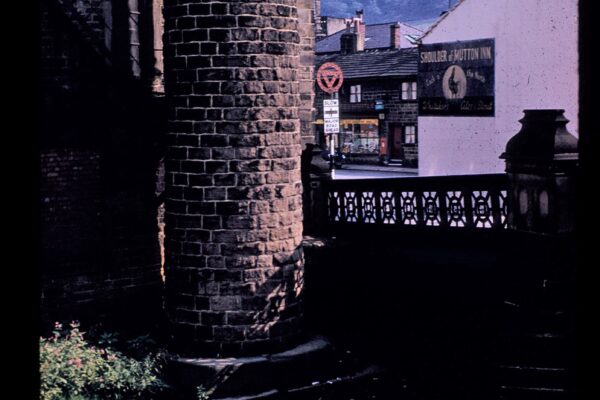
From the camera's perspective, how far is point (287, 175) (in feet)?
24.7

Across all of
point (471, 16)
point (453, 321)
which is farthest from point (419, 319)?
point (471, 16)

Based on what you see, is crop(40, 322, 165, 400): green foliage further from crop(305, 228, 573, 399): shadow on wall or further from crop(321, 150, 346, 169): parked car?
crop(321, 150, 346, 169): parked car

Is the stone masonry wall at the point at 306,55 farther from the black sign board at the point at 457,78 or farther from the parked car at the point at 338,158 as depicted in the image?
the parked car at the point at 338,158

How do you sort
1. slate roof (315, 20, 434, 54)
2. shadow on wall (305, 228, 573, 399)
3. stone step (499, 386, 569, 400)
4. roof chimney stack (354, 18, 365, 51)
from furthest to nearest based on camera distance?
1. slate roof (315, 20, 434, 54)
2. roof chimney stack (354, 18, 365, 51)
3. shadow on wall (305, 228, 573, 399)
4. stone step (499, 386, 569, 400)

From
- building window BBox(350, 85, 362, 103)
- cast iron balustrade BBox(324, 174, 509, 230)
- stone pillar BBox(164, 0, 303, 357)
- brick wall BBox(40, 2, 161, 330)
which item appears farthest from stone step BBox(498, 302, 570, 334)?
building window BBox(350, 85, 362, 103)

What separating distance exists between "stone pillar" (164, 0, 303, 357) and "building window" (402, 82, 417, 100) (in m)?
41.1

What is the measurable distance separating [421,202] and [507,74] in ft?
66.0

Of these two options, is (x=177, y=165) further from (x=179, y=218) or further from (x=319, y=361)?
(x=319, y=361)

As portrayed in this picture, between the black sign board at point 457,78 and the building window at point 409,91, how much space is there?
9.84m

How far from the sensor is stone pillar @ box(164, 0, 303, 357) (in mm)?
7234

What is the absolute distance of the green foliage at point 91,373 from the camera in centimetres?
650

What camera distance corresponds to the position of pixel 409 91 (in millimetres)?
48062

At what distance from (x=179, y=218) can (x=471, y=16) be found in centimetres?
2604

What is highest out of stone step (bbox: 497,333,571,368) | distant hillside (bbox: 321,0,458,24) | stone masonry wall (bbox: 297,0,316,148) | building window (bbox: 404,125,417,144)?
distant hillside (bbox: 321,0,458,24)
